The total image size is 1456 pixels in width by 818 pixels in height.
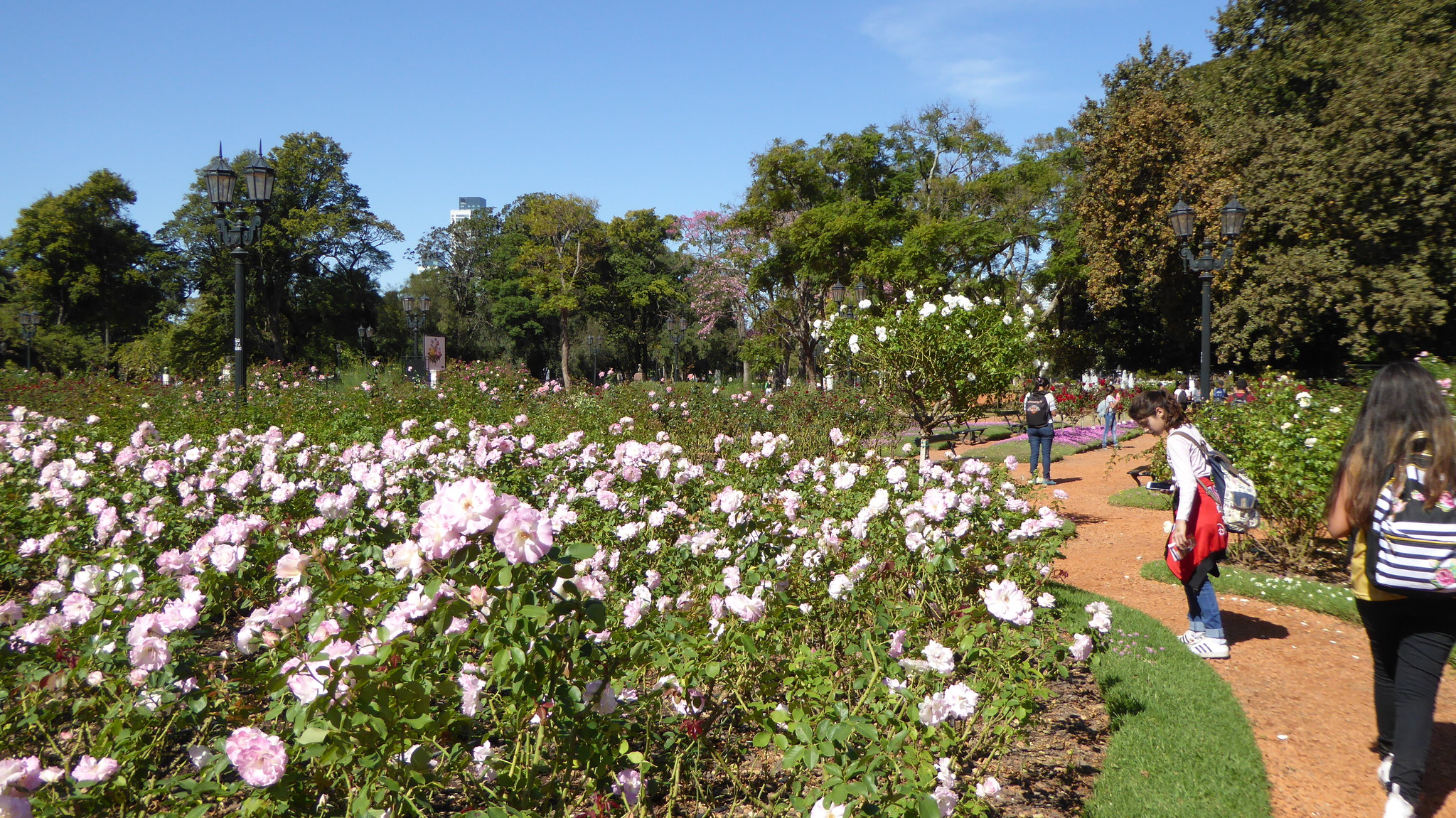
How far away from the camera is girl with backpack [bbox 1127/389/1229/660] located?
172 inches

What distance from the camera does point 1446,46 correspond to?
1764 cm

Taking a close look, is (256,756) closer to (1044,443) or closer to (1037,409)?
(1037,409)

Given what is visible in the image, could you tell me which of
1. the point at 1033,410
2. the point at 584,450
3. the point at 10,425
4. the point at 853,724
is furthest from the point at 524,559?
the point at 1033,410

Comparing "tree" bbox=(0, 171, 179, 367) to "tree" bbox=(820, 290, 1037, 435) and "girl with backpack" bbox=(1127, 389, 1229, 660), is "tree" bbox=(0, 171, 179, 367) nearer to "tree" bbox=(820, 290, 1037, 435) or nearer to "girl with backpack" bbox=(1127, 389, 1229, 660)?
"tree" bbox=(820, 290, 1037, 435)

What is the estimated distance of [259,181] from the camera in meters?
10.7

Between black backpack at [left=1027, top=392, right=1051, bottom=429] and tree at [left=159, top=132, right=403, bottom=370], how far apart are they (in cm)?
3517

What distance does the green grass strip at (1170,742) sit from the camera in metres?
2.97

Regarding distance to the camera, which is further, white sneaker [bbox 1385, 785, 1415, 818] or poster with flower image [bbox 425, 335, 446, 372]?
poster with flower image [bbox 425, 335, 446, 372]

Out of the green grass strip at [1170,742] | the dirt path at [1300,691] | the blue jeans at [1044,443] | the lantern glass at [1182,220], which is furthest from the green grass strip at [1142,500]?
the lantern glass at [1182,220]

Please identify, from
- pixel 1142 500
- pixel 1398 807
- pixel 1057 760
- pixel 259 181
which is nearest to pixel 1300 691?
pixel 1398 807

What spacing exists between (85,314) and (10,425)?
4242 centimetres

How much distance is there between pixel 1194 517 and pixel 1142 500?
569 cm

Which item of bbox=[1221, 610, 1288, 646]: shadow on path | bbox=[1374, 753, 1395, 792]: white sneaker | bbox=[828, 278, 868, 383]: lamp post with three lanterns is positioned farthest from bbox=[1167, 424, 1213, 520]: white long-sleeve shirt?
bbox=[828, 278, 868, 383]: lamp post with three lanterns

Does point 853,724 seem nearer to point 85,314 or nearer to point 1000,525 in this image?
point 1000,525
